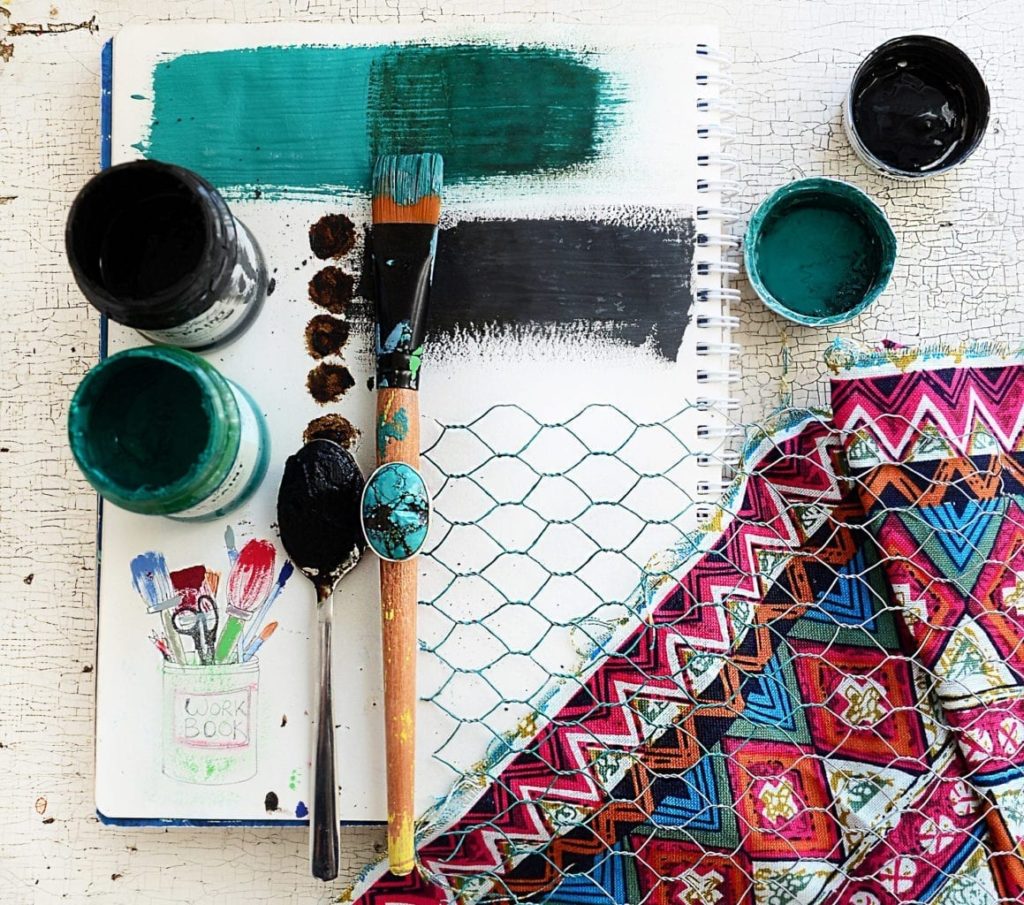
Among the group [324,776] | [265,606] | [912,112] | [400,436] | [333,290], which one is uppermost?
[912,112]

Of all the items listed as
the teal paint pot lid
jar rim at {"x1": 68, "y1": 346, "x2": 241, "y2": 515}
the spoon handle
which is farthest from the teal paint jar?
the teal paint pot lid

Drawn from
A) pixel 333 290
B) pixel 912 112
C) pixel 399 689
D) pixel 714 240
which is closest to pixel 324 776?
pixel 399 689

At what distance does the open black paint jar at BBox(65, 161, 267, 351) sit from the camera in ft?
1.57

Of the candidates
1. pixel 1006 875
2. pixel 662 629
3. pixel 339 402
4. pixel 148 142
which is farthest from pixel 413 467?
pixel 1006 875

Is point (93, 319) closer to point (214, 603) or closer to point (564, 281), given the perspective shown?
point (214, 603)

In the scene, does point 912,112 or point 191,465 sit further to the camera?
point 912,112

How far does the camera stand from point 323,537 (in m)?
0.54

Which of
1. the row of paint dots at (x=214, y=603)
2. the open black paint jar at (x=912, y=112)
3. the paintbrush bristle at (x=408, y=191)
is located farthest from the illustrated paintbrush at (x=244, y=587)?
the open black paint jar at (x=912, y=112)

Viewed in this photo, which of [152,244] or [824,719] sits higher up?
[152,244]

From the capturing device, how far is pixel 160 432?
1.69ft

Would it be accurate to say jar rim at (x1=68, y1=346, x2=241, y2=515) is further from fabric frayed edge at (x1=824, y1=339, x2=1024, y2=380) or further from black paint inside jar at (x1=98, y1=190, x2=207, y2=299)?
fabric frayed edge at (x1=824, y1=339, x2=1024, y2=380)

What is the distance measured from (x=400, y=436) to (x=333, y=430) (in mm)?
56

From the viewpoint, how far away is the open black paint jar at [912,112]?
0.59 m

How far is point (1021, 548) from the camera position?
536 millimetres
